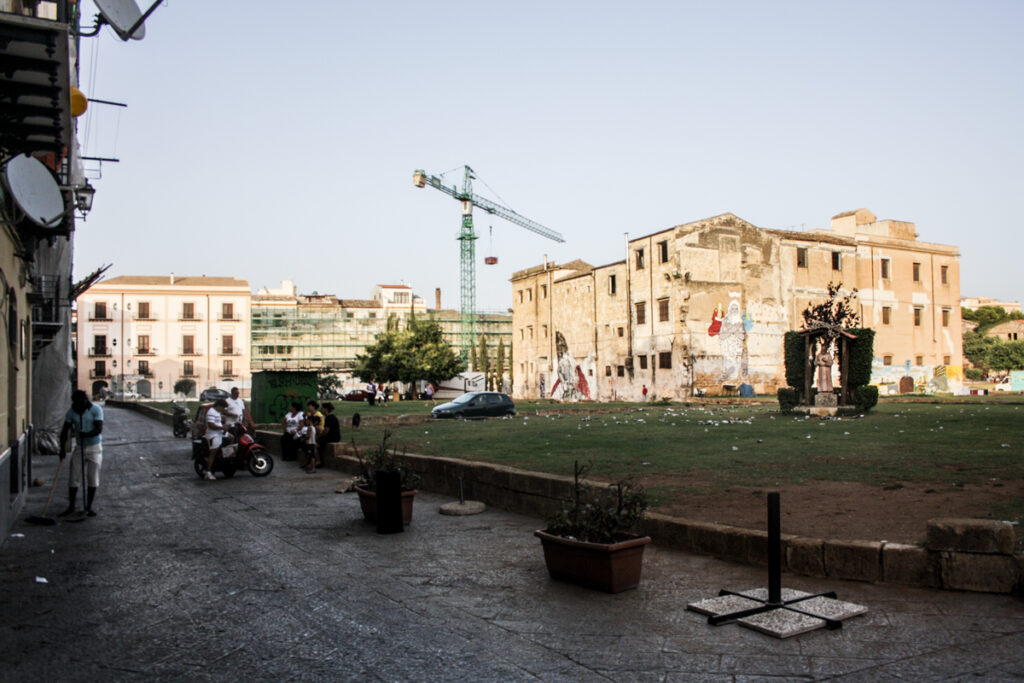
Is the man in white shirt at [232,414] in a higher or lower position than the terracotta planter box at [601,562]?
higher

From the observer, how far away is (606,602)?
5.98 meters

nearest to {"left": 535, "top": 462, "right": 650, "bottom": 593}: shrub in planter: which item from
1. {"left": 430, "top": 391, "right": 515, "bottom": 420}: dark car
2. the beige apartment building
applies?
{"left": 430, "top": 391, "right": 515, "bottom": 420}: dark car

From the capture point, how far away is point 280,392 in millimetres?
26344

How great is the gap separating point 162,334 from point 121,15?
257 feet

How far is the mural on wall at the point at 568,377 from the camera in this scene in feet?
171

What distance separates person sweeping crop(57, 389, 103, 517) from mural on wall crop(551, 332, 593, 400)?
138 ft

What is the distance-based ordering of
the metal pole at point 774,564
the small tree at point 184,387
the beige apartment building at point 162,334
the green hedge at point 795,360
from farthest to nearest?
the beige apartment building at point 162,334 < the small tree at point 184,387 < the green hedge at point 795,360 < the metal pole at point 774,564

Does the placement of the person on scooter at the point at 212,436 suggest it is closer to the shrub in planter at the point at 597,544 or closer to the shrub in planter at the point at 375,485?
the shrub in planter at the point at 375,485

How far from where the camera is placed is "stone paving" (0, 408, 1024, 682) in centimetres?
459

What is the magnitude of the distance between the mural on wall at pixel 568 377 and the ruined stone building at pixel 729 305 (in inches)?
2.9

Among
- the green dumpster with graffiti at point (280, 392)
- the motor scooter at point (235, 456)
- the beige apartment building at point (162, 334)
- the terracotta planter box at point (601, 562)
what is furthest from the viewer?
the beige apartment building at point (162, 334)

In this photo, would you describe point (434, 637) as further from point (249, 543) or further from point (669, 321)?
point (669, 321)

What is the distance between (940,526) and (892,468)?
222 inches

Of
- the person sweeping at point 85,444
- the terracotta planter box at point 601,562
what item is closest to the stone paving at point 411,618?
the terracotta planter box at point 601,562
